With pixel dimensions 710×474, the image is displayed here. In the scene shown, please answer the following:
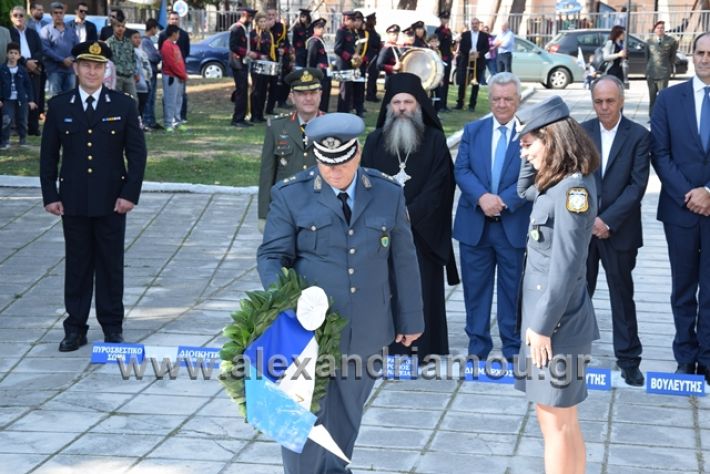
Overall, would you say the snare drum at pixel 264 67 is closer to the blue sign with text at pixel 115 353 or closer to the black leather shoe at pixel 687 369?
the blue sign with text at pixel 115 353

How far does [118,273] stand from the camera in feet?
28.7

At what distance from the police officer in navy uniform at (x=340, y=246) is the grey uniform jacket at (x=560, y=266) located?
2.28 ft

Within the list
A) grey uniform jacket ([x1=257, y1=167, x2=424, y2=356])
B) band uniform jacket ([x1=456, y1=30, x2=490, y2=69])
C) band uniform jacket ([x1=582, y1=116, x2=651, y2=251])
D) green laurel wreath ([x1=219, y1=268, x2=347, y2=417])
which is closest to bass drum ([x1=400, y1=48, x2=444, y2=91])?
band uniform jacket ([x1=456, y1=30, x2=490, y2=69])

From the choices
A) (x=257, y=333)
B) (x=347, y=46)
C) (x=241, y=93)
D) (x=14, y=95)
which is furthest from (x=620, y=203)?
(x=347, y=46)

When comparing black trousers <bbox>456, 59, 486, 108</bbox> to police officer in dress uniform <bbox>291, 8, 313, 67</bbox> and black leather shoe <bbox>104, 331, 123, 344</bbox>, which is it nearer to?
police officer in dress uniform <bbox>291, 8, 313, 67</bbox>

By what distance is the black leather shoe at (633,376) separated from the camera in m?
7.75

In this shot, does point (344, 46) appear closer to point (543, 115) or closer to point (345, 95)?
point (345, 95)

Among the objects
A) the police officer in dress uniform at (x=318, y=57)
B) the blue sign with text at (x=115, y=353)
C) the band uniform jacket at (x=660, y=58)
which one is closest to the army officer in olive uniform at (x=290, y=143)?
the blue sign with text at (x=115, y=353)

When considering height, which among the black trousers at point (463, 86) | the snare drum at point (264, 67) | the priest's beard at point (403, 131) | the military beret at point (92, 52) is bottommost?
the black trousers at point (463, 86)

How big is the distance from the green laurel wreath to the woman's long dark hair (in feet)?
4.03

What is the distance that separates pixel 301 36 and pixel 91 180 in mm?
16357

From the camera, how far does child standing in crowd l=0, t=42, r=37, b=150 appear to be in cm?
1680

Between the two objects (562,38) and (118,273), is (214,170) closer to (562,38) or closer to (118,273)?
(118,273)

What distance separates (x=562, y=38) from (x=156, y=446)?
32429 mm
